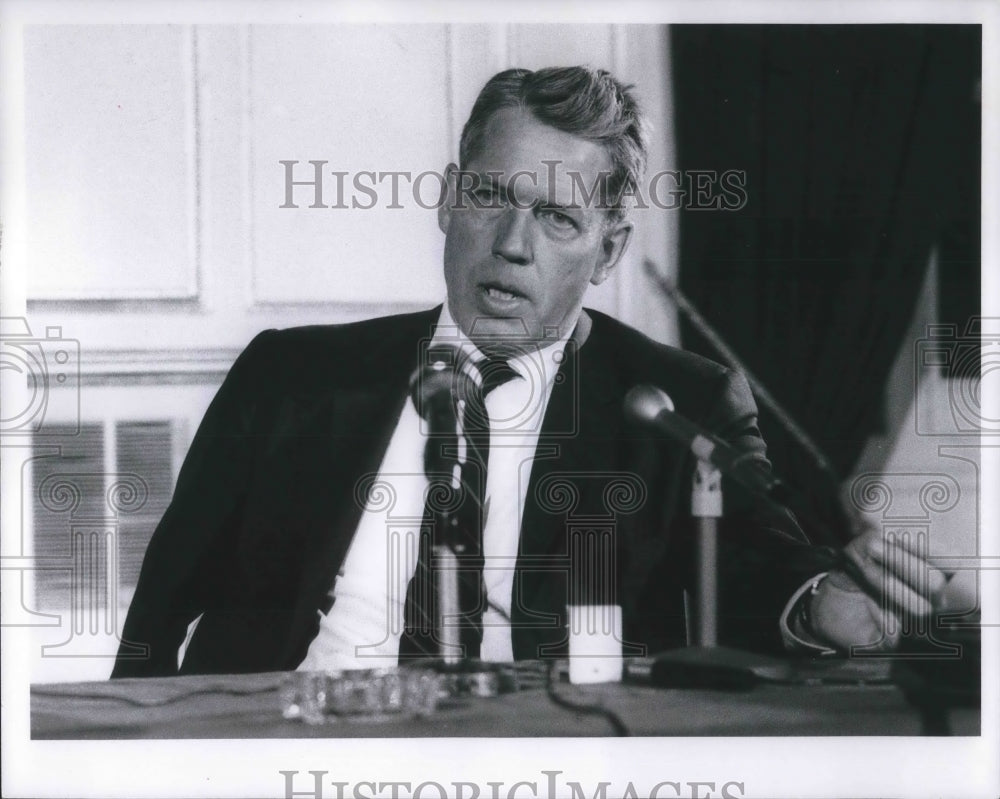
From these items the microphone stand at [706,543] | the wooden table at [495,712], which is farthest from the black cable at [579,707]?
the microphone stand at [706,543]

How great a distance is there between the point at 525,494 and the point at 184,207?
1.13 meters

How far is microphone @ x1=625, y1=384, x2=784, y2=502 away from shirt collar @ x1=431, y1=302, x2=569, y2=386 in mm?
207

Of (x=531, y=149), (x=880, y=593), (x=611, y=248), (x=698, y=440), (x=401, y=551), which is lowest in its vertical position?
(x=880, y=593)

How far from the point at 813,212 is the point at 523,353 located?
820 millimetres

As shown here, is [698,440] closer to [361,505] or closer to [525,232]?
[525,232]

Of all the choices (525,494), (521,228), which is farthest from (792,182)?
(525,494)

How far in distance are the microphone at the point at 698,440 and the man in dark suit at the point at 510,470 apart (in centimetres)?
3

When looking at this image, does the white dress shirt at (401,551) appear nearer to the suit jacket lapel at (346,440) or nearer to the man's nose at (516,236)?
the suit jacket lapel at (346,440)

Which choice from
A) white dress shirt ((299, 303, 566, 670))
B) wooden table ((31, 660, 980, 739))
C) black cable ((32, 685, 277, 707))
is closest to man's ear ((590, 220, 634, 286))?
white dress shirt ((299, 303, 566, 670))

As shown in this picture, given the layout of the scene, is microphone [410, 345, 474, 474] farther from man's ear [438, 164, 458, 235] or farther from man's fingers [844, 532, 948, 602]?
man's fingers [844, 532, 948, 602]

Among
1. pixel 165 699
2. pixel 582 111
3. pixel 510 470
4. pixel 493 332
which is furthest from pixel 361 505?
pixel 582 111

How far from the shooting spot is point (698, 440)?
2912 mm

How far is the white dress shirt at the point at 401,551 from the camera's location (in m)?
2.88

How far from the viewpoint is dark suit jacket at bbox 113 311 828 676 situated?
2883 mm
